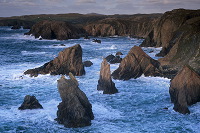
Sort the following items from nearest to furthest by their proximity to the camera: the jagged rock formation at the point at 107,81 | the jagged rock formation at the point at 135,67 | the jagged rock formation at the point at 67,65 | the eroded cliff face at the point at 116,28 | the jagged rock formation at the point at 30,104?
1. the jagged rock formation at the point at 30,104
2. the jagged rock formation at the point at 107,81
3. the jagged rock formation at the point at 135,67
4. the jagged rock formation at the point at 67,65
5. the eroded cliff face at the point at 116,28

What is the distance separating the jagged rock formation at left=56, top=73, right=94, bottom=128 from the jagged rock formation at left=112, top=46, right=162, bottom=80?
18.1 m

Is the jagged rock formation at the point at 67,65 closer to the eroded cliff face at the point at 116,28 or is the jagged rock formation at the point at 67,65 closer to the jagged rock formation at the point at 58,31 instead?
the jagged rock formation at the point at 58,31

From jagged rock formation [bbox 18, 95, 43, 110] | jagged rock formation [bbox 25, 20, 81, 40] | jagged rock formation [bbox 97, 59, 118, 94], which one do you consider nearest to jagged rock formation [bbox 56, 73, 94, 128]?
→ jagged rock formation [bbox 18, 95, 43, 110]

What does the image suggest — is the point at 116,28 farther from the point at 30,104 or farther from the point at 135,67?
the point at 30,104

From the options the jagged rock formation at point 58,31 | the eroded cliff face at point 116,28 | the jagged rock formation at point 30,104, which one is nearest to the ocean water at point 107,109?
the jagged rock formation at point 30,104

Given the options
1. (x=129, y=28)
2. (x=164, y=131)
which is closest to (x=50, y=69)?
(x=164, y=131)

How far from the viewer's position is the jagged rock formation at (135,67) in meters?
48.8

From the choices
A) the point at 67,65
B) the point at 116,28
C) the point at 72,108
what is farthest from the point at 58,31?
the point at 72,108

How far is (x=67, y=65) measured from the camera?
52438 mm

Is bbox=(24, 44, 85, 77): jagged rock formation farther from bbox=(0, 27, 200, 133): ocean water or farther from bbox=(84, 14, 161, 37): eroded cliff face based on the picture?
bbox=(84, 14, 161, 37): eroded cliff face

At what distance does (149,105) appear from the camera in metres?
35.9

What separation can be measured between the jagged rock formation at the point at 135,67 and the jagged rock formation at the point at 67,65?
653 cm

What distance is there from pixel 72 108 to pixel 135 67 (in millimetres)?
21669

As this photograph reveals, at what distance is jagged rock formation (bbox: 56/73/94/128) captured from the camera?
29344 mm
